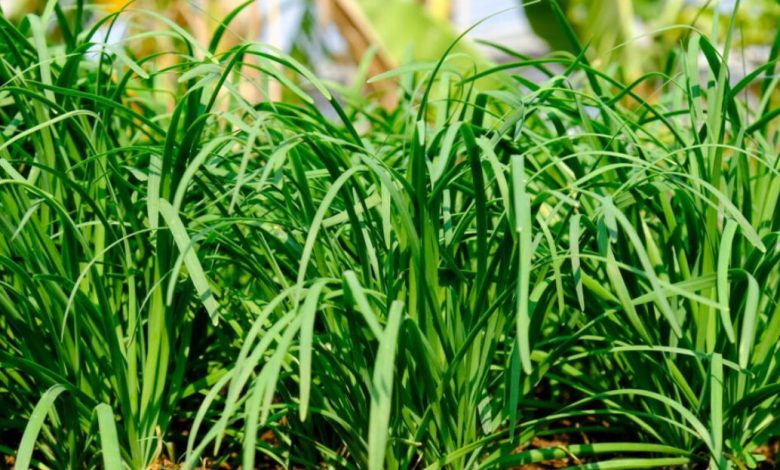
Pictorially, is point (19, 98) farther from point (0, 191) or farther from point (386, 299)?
point (386, 299)

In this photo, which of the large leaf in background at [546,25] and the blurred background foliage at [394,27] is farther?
the large leaf in background at [546,25]

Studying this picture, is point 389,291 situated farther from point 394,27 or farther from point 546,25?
point 546,25

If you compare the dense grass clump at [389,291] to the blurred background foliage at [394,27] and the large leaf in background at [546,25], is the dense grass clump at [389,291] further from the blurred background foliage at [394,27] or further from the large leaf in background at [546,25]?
the large leaf in background at [546,25]

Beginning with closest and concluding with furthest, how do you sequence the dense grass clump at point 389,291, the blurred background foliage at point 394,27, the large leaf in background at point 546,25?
the dense grass clump at point 389,291 < the blurred background foliage at point 394,27 < the large leaf in background at point 546,25

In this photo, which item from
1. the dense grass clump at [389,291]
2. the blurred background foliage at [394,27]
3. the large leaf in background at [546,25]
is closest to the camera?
the dense grass clump at [389,291]

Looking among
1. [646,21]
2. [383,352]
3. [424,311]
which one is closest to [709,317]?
[424,311]

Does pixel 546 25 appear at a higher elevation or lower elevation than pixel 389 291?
lower

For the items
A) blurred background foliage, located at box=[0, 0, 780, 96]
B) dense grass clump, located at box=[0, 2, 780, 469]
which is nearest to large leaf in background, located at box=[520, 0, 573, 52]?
blurred background foliage, located at box=[0, 0, 780, 96]

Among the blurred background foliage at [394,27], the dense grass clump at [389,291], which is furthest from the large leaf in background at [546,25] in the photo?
the dense grass clump at [389,291]

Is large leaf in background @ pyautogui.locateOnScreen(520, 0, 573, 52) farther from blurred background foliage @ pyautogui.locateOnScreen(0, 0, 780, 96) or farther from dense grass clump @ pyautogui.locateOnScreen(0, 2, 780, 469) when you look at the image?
dense grass clump @ pyautogui.locateOnScreen(0, 2, 780, 469)

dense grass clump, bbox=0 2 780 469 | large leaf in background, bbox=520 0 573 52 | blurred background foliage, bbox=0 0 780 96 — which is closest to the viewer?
dense grass clump, bbox=0 2 780 469

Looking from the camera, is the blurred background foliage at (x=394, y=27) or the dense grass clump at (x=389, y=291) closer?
the dense grass clump at (x=389, y=291)

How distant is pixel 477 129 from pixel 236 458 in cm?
45

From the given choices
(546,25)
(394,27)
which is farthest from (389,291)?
(546,25)
